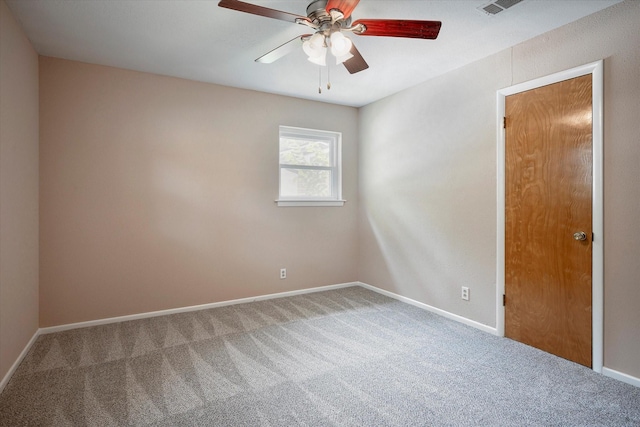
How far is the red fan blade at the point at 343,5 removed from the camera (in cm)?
177

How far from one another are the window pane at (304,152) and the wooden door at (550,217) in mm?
2291

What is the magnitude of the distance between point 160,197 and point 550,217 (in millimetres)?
3576

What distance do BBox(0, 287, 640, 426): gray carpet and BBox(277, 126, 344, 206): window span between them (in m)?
1.70

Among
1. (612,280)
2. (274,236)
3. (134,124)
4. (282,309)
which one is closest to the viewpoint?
(612,280)

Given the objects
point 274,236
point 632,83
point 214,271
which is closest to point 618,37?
point 632,83

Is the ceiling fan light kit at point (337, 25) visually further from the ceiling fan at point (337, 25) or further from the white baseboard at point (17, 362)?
the white baseboard at point (17, 362)

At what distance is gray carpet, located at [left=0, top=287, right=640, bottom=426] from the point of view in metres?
1.85

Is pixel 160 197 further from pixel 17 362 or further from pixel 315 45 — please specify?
pixel 315 45

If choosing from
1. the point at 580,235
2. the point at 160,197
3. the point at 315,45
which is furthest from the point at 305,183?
the point at 580,235

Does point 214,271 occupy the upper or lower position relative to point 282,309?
upper

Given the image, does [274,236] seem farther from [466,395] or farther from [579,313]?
[579,313]

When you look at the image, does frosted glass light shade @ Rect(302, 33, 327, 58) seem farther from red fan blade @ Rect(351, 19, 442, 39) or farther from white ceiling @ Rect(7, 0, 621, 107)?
white ceiling @ Rect(7, 0, 621, 107)

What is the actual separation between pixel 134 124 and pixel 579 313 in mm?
4189

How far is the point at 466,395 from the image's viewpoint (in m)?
2.05
